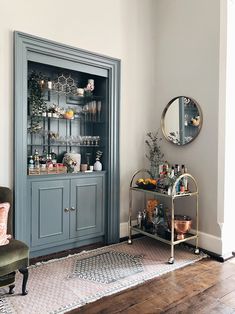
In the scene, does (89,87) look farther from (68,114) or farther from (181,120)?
(181,120)

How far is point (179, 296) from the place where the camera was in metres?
2.38

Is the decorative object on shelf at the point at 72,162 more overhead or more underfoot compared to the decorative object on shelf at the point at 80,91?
more underfoot

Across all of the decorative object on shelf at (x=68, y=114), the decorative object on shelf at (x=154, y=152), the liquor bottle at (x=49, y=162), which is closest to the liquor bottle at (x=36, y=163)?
the liquor bottle at (x=49, y=162)

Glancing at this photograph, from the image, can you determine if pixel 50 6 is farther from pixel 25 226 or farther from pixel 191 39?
pixel 25 226

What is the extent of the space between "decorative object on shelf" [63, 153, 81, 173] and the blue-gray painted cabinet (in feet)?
0.09

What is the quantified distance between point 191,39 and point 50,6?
5.80ft

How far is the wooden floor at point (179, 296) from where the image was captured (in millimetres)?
2188

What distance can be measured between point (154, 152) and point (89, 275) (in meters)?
1.96

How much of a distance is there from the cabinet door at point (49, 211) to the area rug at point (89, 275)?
283 mm

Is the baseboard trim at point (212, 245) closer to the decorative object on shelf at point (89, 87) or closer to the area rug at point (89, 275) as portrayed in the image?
the area rug at point (89, 275)

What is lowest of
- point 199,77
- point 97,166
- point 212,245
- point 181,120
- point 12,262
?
point 212,245

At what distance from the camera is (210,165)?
3.35m

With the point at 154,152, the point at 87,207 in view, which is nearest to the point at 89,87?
the point at 154,152

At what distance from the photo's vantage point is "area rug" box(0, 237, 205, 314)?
224cm
